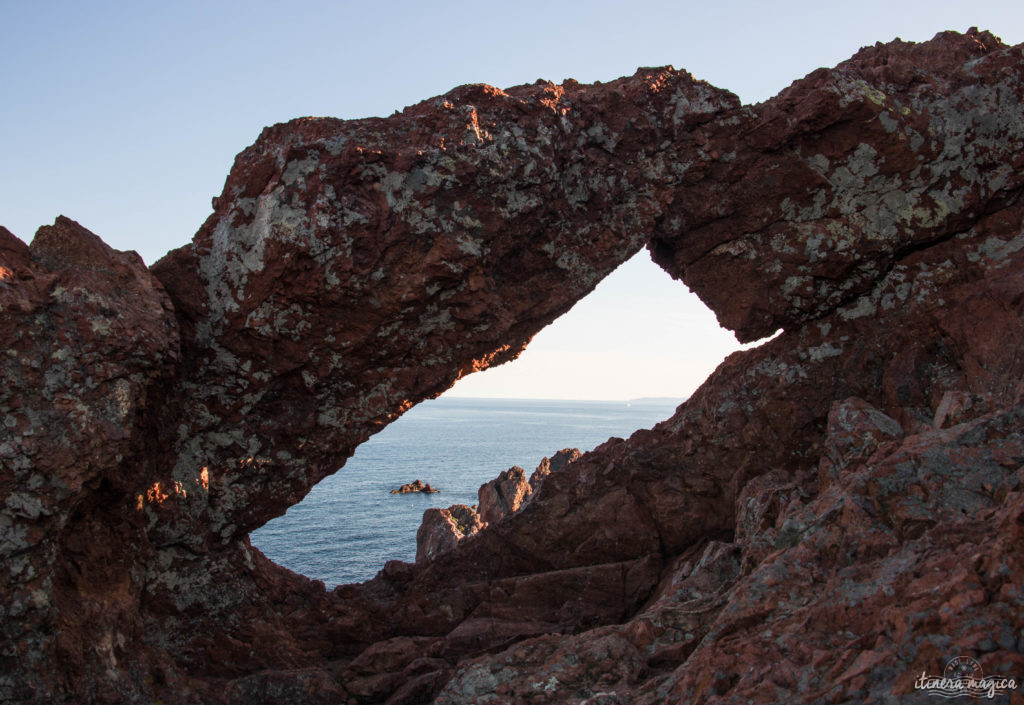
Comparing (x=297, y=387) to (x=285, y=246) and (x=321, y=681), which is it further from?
(x=321, y=681)

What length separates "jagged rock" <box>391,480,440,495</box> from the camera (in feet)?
195

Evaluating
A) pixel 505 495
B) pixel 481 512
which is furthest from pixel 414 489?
pixel 505 495

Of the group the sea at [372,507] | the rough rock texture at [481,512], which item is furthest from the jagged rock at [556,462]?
the sea at [372,507]

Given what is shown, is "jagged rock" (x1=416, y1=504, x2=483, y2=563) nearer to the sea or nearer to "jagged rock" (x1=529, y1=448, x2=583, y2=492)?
the sea

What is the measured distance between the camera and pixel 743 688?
5.11 m

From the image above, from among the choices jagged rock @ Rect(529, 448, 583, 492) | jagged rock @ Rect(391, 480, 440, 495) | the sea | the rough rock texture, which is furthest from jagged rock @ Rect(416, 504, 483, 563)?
jagged rock @ Rect(391, 480, 440, 495)

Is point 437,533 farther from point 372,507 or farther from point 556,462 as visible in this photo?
point 372,507

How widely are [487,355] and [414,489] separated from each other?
2017 inches

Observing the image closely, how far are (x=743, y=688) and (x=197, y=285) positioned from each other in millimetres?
8984

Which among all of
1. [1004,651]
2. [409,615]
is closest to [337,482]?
[409,615]

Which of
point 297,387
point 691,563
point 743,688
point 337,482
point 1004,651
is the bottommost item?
point 337,482

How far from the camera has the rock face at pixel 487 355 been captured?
8352 mm

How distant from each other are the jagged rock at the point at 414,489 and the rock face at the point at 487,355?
47367mm

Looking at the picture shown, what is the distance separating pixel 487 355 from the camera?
11.3 meters
